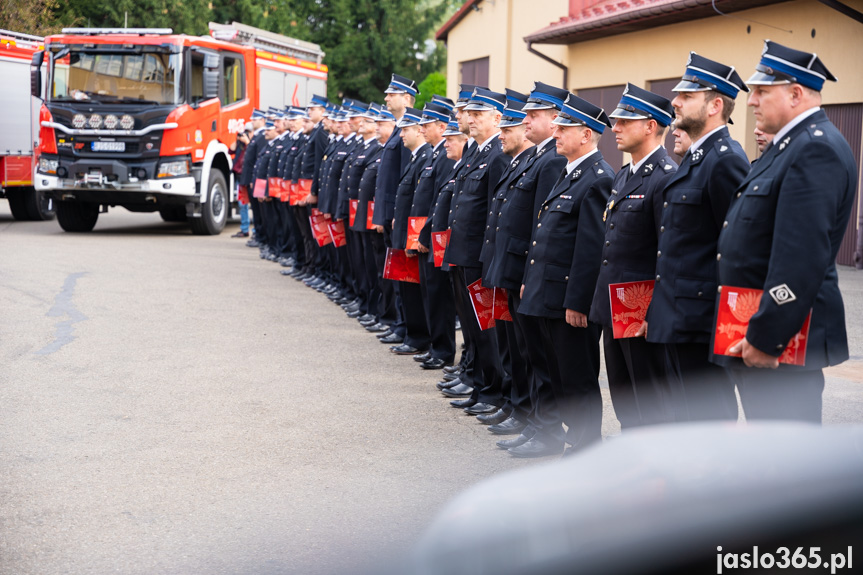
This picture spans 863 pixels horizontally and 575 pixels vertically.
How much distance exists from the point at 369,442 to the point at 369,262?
16.5 feet

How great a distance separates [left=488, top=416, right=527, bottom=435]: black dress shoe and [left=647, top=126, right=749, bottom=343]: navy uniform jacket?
2.00m

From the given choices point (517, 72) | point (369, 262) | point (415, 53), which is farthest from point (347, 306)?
point (415, 53)

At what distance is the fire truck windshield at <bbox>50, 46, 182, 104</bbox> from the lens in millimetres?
18250

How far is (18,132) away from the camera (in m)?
21.6

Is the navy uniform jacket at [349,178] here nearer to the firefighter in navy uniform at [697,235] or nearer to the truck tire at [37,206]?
the firefighter in navy uniform at [697,235]

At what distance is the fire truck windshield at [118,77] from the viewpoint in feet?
59.9

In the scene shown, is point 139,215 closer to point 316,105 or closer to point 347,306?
point 316,105

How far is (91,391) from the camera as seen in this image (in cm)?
721

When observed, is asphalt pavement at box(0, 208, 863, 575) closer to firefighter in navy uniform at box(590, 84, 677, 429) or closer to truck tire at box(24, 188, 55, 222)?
firefighter in navy uniform at box(590, 84, 677, 429)

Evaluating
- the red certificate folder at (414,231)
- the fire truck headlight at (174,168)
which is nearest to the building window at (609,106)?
the fire truck headlight at (174,168)

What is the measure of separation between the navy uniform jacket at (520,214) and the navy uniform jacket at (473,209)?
658 mm

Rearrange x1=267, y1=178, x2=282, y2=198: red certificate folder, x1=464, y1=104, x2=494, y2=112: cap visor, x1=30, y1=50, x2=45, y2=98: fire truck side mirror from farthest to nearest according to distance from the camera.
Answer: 1. x1=30, y1=50, x2=45, y2=98: fire truck side mirror
2. x1=267, y1=178, x2=282, y2=198: red certificate folder
3. x1=464, y1=104, x2=494, y2=112: cap visor

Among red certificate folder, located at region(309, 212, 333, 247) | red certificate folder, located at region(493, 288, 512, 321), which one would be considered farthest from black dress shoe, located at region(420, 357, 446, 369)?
red certificate folder, located at region(309, 212, 333, 247)

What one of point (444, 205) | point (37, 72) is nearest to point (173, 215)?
point (37, 72)
